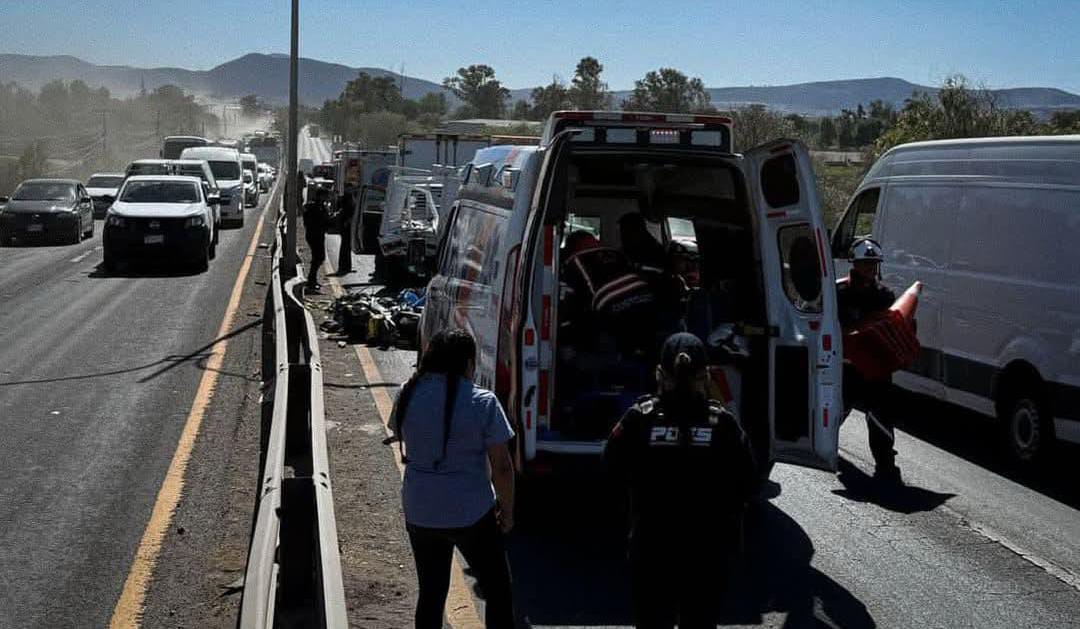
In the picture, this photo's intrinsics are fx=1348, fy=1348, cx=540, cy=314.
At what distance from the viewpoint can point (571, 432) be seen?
8.37 metres

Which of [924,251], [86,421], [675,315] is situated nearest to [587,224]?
[675,315]

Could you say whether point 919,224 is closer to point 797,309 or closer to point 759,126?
point 797,309

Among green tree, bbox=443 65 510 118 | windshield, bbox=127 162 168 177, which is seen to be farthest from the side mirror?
green tree, bbox=443 65 510 118

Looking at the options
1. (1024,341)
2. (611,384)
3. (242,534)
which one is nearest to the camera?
(242,534)

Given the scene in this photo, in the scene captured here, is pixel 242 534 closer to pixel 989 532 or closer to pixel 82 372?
pixel 989 532

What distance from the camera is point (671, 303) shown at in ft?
30.2

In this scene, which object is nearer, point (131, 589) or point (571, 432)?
point (131, 589)

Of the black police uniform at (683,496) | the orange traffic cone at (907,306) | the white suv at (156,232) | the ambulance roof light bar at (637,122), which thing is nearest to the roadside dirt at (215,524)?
the black police uniform at (683,496)

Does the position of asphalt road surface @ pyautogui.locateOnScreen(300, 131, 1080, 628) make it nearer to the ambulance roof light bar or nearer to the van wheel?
the van wheel

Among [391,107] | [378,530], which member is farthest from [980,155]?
[391,107]

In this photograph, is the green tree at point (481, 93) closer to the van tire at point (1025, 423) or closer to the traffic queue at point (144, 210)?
the traffic queue at point (144, 210)

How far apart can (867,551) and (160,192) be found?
2243 cm

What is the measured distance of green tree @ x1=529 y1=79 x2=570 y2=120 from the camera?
94.8 metres

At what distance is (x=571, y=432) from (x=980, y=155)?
17.3 feet
